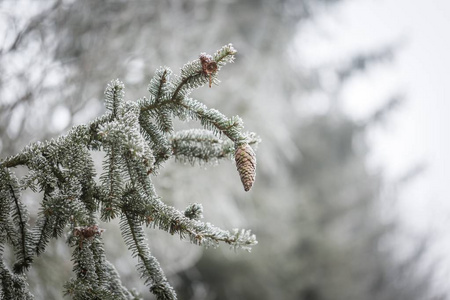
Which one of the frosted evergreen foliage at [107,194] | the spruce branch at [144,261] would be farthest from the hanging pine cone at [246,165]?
the spruce branch at [144,261]

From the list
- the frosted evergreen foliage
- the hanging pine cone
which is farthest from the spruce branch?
the hanging pine cone

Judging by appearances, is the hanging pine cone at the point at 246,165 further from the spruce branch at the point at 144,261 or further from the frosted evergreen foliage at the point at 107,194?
the spruce branch at the point at 144,261

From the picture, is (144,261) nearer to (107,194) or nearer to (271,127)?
(107,194)

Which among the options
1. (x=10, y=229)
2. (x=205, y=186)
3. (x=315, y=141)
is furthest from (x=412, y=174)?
(x=10, y=229)

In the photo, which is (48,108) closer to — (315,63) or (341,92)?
(315,63)

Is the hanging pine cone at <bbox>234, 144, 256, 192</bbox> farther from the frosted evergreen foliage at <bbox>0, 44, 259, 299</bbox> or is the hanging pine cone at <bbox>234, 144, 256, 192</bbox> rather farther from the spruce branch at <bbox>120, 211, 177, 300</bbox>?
the spruce branch at <bbox>120, 211, 177, 300</bbox>

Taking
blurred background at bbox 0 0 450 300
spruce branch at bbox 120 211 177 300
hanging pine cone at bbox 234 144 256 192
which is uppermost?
blurred background at bbox 0 0 450 300
